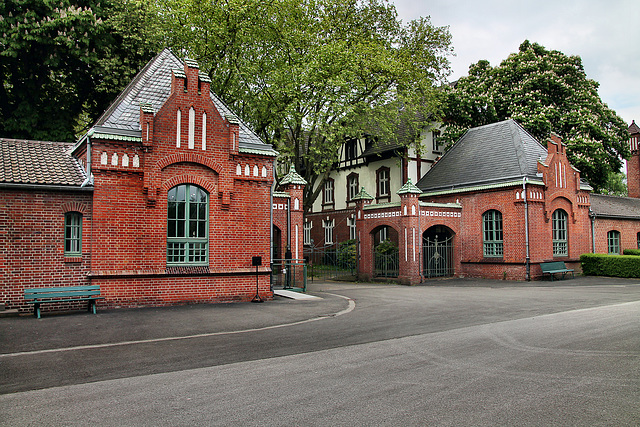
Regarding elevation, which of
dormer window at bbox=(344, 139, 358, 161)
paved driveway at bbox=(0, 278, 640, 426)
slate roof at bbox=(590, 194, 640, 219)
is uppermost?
dormer window at bbox=(344, 139, 358, 161)

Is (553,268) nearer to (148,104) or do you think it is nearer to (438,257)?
(438,257)

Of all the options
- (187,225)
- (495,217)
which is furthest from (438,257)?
(187,225)

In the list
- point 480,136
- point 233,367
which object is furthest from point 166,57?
point 480,136

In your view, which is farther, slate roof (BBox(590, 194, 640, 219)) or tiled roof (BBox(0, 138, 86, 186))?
slate roof (BBox(590, 194, 640, 219))

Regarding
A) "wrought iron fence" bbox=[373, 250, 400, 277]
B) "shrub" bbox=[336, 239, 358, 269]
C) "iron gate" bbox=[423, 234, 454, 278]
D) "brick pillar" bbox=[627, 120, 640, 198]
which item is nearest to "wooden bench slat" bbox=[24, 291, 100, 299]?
"wrought iron fence" bbox=[373, 250, 400, 277]

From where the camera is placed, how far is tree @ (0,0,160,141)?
20156mm

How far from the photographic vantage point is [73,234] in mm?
13273

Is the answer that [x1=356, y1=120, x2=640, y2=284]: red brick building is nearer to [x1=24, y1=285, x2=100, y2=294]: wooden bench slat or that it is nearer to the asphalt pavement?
the asphalt pavement

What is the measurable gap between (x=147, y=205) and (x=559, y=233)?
20.0 metres

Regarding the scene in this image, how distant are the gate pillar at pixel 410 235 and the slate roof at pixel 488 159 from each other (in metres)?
4.35

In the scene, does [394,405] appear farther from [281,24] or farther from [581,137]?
[581,137]

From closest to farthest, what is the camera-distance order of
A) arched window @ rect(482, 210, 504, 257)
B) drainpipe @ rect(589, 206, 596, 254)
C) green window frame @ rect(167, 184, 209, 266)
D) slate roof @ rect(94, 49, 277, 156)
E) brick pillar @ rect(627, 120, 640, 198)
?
slate roof @ rect(94, 49, 277, 156), green window frame @ rect(167, 184, 209, 266), arched window @ rect(482, 210, 504, 257), drainpipe @ rect(589, 206, 596, 254), brick pillar @ rect(627, 120, 640, 198)

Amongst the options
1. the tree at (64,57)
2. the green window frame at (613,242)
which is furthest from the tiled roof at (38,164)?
the green window frame at (613,242)

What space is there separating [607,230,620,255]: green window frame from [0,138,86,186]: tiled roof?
2743cm
